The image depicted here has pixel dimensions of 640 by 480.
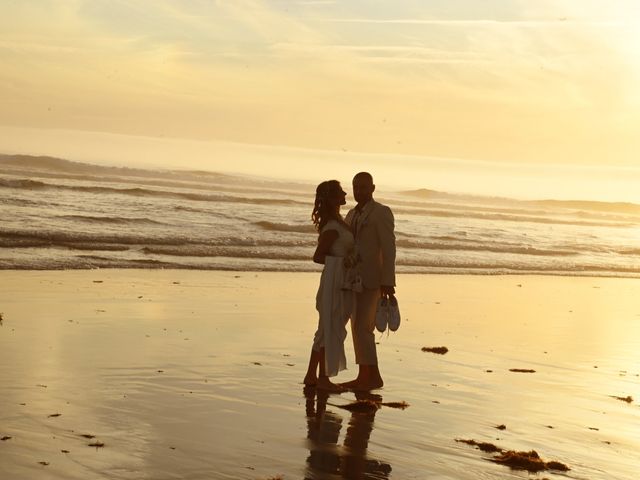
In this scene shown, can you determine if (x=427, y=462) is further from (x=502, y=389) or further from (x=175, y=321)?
(x=175, y=321)

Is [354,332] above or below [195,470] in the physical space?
above

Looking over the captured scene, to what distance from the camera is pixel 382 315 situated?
8992 mm

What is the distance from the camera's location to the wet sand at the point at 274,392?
638cm

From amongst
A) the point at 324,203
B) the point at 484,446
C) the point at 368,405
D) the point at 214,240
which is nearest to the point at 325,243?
the point at 324,203

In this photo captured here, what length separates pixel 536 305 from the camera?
16875 millimetres

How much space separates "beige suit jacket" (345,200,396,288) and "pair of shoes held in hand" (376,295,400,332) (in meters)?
0.17

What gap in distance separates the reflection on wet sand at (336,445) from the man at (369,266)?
0.54 metres

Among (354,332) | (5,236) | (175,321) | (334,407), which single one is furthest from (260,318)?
(5,236)

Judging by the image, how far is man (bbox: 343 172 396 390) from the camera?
8.98 m

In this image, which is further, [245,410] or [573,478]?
[245,410]

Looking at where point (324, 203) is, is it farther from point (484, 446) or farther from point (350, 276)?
point (484, 446)

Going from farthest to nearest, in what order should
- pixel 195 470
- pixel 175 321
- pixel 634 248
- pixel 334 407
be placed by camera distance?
pixel 634 248
pixel 175 321
pixel 334 407
pixel 195 470

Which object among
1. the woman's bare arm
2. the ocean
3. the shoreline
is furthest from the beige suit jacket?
the ocean

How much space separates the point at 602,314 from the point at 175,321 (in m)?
7.59
